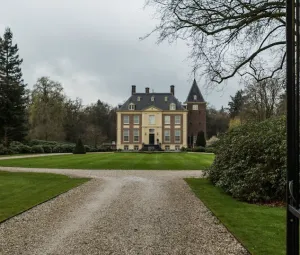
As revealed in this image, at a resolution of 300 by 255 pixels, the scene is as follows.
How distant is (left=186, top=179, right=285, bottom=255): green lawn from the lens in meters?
4.91

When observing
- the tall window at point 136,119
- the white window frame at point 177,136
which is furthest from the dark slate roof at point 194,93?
the tall window at point 136,119

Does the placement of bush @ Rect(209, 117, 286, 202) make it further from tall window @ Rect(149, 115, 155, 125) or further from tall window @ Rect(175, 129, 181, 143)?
tall window @ Rect(149, 115, 155, 125)

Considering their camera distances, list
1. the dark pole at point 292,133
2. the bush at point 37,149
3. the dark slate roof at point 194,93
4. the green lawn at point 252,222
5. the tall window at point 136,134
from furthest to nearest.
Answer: the dark slate roof at point 194,93
the tall window at point 136,134
the bush at point 37,149
the green lawn at point 252,222
the dark pole at point 292,133

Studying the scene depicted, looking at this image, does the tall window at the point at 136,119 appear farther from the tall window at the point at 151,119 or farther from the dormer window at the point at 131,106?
the tall window at the point at 151,119

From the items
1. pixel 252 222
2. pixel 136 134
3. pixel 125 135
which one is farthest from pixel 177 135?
pixel 252 222

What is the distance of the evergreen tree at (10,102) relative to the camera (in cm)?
3756

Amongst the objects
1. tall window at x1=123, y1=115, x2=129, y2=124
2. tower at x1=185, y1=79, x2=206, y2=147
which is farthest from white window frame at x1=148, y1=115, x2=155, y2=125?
tower at x1=185, y1=79, x2=206, y2=147

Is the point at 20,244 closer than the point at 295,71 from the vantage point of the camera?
No

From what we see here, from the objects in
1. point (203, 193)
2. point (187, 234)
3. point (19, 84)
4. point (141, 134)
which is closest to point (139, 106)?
point (141, 134)

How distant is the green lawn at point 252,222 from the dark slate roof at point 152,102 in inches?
1966

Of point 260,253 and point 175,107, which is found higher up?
point 175,107

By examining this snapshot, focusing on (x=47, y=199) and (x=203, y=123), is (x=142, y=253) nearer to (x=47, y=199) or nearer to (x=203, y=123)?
(x=47, y=199)

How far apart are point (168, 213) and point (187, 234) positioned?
1.81 meters

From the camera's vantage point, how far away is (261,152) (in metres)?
9.82
